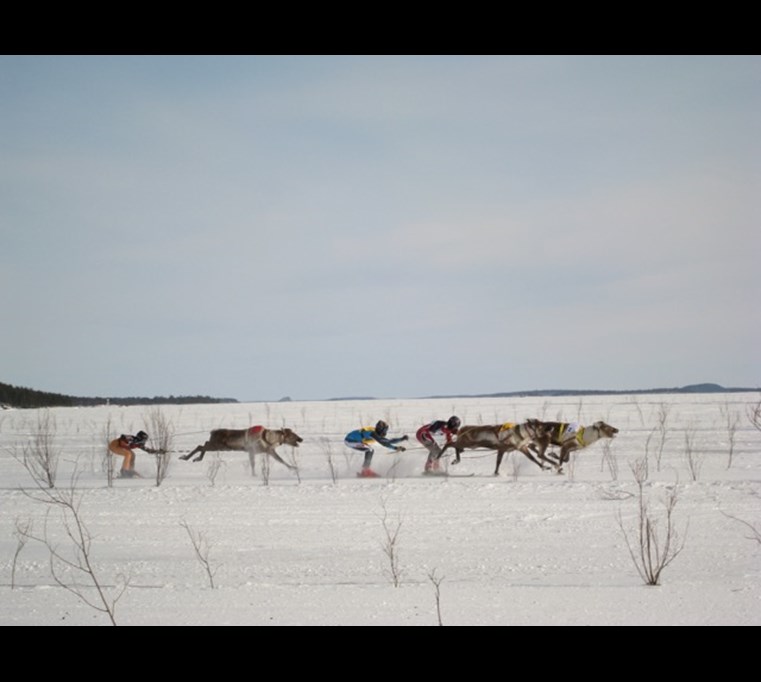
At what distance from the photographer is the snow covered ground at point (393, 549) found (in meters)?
5.48

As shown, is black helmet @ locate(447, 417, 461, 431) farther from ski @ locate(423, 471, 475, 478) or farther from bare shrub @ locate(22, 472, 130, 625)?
bare shrub @ locate(22, 472, 130, 625)

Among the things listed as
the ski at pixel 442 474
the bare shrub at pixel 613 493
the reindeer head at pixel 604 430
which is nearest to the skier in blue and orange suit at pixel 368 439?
the ski at pixel 442 474

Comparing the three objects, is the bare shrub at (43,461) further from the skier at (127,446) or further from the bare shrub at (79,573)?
the bare shrub at (79,573)

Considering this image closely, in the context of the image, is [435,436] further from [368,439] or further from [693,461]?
[693,461]

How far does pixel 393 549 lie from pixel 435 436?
8841 mm

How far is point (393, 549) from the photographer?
814 cm

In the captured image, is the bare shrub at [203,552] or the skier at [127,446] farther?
the skier at [127,446]

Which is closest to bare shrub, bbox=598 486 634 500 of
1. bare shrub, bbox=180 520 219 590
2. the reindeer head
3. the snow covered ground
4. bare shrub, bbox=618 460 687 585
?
the snow covered ground

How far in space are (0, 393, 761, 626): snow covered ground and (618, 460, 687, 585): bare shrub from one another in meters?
0.11

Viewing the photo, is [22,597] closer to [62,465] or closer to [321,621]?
[321,621]

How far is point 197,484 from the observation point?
15547 millimetres

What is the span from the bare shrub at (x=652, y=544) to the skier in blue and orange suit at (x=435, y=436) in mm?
6470
